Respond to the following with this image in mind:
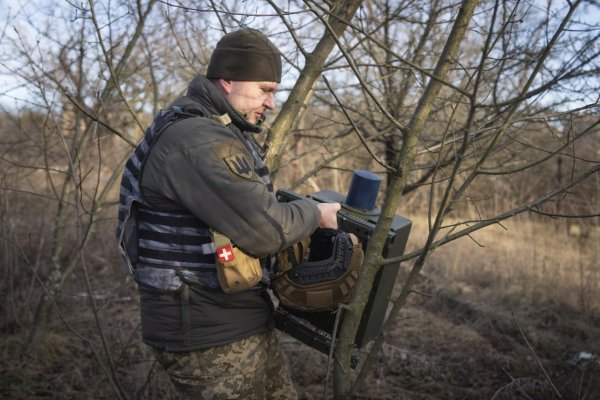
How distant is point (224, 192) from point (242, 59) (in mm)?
602

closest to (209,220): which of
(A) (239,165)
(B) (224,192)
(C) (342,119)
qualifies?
(B) (224,192)

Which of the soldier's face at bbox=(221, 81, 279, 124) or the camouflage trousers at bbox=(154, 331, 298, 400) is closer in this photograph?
the camouflage trousers at bbox=(154, 331, 298, 400)

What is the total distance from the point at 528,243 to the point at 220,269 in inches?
310

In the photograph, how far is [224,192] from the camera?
1.54 m

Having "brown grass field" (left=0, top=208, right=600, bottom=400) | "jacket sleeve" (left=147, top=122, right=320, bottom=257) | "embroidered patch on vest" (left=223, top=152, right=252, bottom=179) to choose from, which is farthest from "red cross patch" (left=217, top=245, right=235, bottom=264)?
"brown grass field" (left=0, top=208, right=600, bottom=400)

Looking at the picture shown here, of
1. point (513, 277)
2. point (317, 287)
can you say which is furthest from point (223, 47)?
point (513, 277)

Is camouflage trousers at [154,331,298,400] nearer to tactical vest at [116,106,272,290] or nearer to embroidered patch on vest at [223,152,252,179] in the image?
tactical vest at [116,106,272,290]

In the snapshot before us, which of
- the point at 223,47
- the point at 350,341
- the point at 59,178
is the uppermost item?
the point at 223,47

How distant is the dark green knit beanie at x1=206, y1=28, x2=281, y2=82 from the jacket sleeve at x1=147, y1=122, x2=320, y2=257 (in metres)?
0.35

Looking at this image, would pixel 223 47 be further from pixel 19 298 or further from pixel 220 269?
pixel 19 298

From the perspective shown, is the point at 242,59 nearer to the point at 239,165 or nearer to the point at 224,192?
the point at 239,165

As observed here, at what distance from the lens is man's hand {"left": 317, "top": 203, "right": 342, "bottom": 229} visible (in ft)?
5.93

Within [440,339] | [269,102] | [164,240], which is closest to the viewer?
[164,240]

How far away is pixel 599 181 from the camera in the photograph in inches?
278
